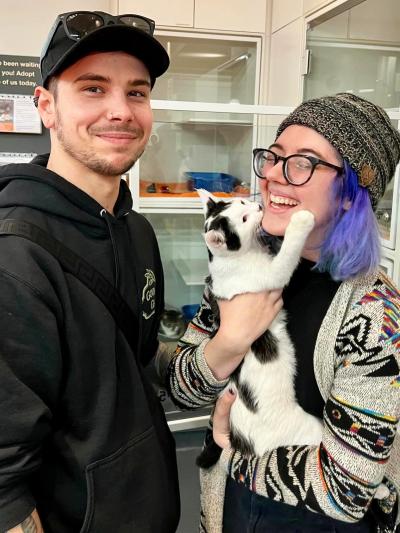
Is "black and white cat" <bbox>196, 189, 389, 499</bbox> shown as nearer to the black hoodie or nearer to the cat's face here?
the cat's face

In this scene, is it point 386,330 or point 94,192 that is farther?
point 94,192

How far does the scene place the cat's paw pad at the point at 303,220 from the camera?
933 mm

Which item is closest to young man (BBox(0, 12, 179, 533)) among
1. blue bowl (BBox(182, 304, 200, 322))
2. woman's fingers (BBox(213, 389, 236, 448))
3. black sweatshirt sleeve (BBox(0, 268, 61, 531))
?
black sweatshirt sleeve (BBox(0, 268, 61, 531))

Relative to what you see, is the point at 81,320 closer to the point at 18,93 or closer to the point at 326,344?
the point at 326,344

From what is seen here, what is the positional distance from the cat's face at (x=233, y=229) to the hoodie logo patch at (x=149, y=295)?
0.54 feet

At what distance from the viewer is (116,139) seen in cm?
92

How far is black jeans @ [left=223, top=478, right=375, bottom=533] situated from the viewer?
36.4 inches

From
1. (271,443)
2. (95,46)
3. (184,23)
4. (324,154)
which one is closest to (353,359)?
(271,443)

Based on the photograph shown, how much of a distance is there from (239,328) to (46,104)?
601 millimetres

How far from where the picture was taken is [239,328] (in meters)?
1.00

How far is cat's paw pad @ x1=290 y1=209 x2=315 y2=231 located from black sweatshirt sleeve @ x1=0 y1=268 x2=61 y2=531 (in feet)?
1.62

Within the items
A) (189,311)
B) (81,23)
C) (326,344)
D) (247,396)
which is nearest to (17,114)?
(189,311)

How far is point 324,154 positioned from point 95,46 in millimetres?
480

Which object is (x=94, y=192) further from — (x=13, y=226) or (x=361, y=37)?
(x=361, y=37)
